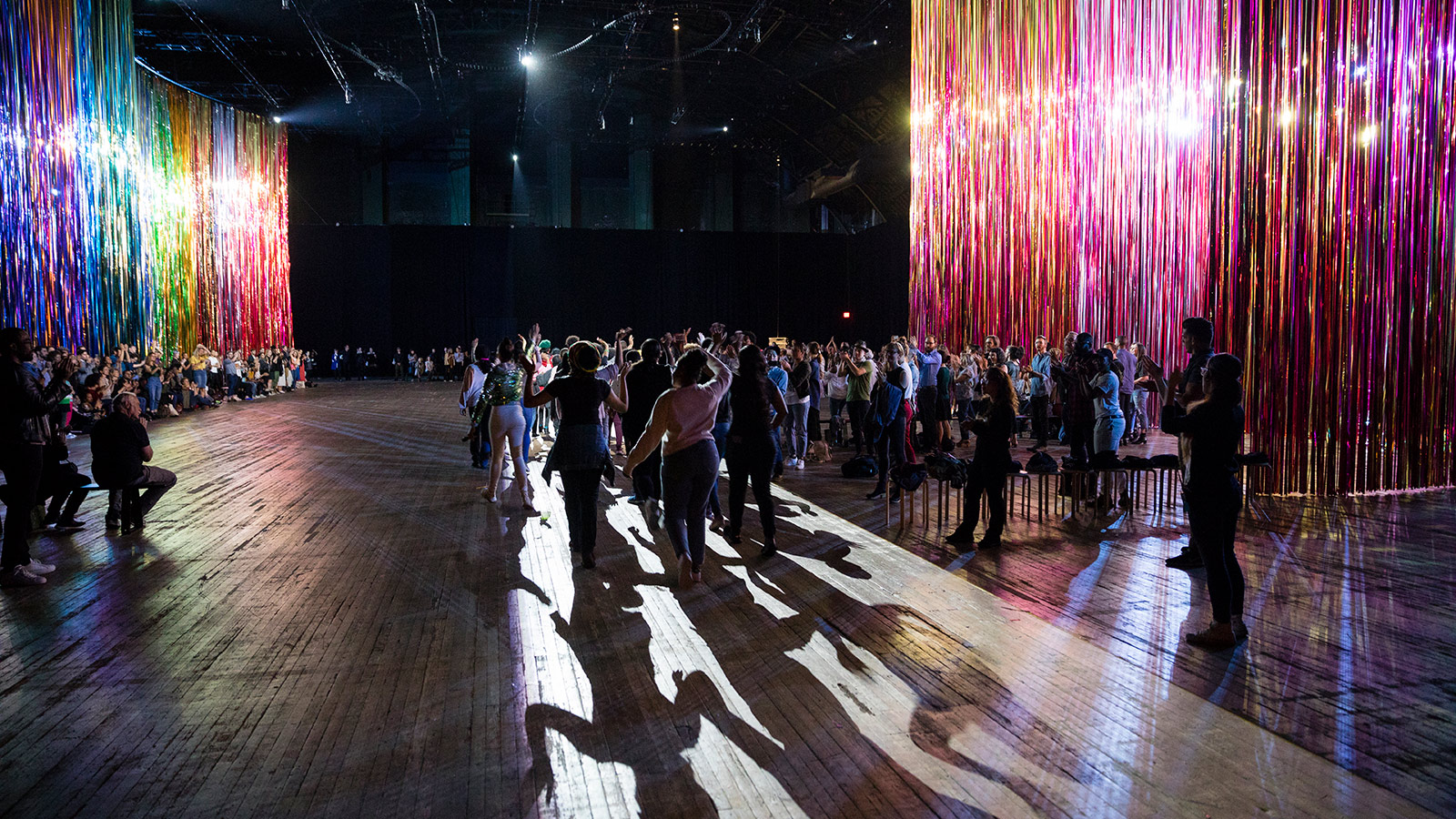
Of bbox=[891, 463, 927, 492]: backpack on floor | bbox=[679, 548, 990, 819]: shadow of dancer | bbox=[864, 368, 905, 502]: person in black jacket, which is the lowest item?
bbox=[679, 548, 990, 819]: shadow of dancer

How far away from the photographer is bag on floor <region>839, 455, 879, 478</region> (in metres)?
8.73

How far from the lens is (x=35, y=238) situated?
11.0 metres

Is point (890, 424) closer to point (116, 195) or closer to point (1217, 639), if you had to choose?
point (1217, 639)

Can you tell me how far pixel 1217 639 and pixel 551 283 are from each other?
85.7 feet

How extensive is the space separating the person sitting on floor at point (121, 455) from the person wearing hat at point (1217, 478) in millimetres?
6318

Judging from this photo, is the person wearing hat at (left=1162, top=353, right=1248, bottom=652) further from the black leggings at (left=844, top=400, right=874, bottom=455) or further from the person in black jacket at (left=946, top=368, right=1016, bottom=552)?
the black leggings at (left=844, top=400, right=874, bottom=455)

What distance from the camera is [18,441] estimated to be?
4.74 metres

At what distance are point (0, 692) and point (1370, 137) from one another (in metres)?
8.89

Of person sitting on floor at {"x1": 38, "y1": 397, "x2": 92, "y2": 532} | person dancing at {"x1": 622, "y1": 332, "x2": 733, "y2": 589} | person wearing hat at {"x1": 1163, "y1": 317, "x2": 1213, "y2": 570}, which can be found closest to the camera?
person wearing hat at {"x1": 1163, "y1": 317, "x2": 1213, "y2": 570}

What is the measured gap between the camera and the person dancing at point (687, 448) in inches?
181

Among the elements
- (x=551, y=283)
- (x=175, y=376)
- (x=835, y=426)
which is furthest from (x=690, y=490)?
(x=551, y=283)

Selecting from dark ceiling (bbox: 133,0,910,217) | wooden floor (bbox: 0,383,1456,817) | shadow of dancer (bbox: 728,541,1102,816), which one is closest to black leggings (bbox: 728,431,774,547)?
wooden floor (bbox: 0,383,1456,817)

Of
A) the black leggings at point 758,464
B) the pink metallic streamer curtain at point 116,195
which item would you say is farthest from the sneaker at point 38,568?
the pink metallic streamer curtain at point 116,195

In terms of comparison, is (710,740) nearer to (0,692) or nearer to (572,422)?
(572,422)
